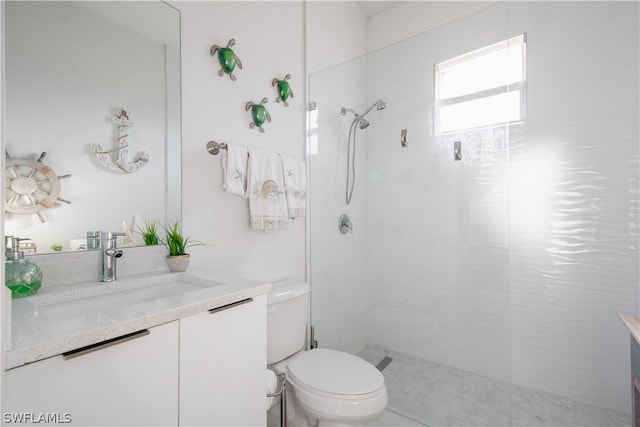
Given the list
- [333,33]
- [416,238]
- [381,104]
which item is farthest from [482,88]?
[333,33]

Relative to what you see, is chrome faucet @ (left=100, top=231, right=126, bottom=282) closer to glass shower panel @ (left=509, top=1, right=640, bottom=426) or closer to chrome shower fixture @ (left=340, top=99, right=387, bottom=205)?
chrome shower fixture @ (left=340, top=99, right=387, bottom=205)

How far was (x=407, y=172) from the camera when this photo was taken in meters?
1.95

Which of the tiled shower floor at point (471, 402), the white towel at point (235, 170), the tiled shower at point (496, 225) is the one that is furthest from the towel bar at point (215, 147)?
the tiled shower floor at point (471, 402)

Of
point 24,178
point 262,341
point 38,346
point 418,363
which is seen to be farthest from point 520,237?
point 24,178

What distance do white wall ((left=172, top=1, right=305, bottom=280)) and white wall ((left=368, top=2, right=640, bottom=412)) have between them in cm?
55

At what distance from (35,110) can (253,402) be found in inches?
47.5

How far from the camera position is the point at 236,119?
162 cm

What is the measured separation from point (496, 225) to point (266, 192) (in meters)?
1.30

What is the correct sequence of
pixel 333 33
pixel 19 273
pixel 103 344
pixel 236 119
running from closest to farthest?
pixel 103 344 < pixel 19 273 < pixel 236 119 < pixel 333 33

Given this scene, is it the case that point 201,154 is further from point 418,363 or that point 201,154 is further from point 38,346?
point 418,363

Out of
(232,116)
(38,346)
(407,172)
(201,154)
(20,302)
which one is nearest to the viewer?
(38,346)

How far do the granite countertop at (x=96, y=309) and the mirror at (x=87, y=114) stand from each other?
0.68ft

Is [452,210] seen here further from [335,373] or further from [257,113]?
[257,113]

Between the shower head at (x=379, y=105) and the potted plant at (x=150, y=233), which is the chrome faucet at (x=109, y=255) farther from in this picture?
the shower head at (x=379, y=105)
